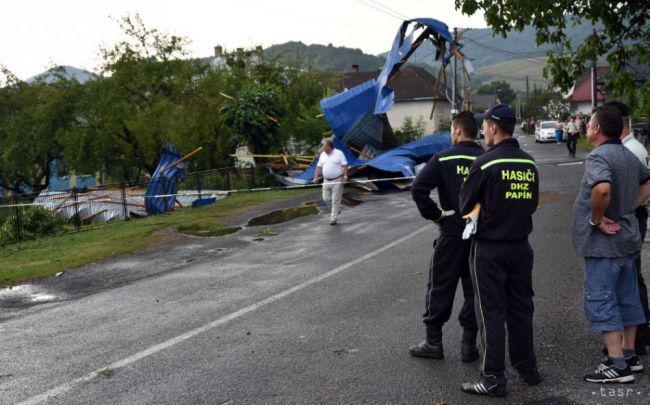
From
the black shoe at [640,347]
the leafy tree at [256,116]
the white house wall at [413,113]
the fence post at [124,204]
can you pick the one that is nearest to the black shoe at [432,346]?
the black shoe at [640,347]

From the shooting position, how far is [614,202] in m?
4.65

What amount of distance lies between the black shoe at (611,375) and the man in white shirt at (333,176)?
9.60 m

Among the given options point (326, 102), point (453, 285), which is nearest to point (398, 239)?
point (453, 285)

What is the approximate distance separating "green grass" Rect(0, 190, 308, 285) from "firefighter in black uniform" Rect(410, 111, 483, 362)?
7.30 m

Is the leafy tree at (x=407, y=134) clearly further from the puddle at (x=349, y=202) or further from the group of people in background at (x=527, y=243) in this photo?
the group of people in background at (x=527, y=243)

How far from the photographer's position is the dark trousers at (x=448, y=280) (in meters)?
5.18

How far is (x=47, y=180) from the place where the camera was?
49.8 meters

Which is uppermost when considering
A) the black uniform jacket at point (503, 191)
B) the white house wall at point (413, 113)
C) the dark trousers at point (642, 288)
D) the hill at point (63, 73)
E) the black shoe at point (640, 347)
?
the hill at point (63, 73)

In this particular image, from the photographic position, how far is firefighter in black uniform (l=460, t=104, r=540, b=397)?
14.8 ft

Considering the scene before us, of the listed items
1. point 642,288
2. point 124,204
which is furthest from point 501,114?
point 124,204

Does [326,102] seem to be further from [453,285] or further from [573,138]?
[453,285]

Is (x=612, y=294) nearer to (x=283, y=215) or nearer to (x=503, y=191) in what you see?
(x=503, y=191)

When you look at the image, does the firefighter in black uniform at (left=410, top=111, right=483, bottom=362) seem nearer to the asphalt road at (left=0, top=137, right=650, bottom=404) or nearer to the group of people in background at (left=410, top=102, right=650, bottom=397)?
the asphalt road at (left=0, top=137, right=650, bottom=404)

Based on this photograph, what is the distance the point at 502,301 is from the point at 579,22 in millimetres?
8777
